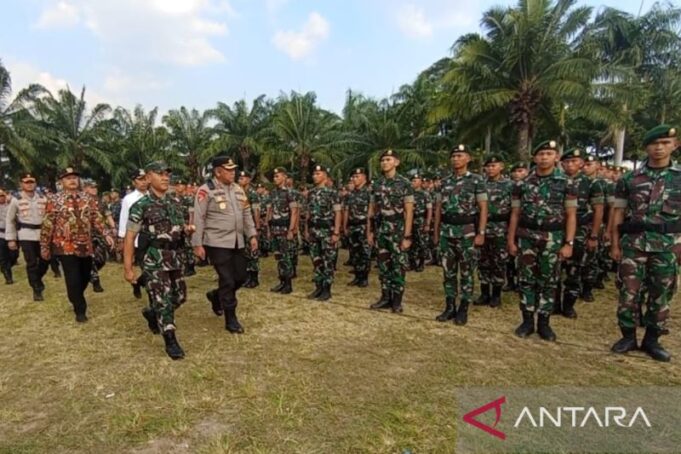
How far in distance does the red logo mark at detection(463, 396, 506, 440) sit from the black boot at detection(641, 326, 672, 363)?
65.0 inches

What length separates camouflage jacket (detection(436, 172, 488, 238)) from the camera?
469 centimetres

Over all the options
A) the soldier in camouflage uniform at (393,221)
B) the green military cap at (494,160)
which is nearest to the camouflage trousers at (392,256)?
the soldier in camouflage uniform at (393,221)

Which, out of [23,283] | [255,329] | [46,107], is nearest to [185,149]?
[46,107]

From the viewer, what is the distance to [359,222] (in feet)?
22.4

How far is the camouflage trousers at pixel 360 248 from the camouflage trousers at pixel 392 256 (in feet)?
4.78

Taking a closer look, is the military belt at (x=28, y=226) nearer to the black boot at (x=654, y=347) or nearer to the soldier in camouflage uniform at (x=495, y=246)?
the soldier in camouflage uniform at (x=495, y=246)

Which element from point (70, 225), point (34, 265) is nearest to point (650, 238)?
point (70, 225)

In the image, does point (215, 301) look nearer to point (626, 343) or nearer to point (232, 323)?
point (232, 323)

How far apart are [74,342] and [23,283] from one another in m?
4.04

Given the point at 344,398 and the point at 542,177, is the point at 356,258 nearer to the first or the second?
the point at 542,177

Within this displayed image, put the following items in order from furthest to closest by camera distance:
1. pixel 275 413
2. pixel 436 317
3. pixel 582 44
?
pixel 582 44, pixel 436 317, pixel 275 413

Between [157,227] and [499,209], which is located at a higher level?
[499,209]

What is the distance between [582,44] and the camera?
46.6ft

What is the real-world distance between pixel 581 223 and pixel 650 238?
1.51 metres
